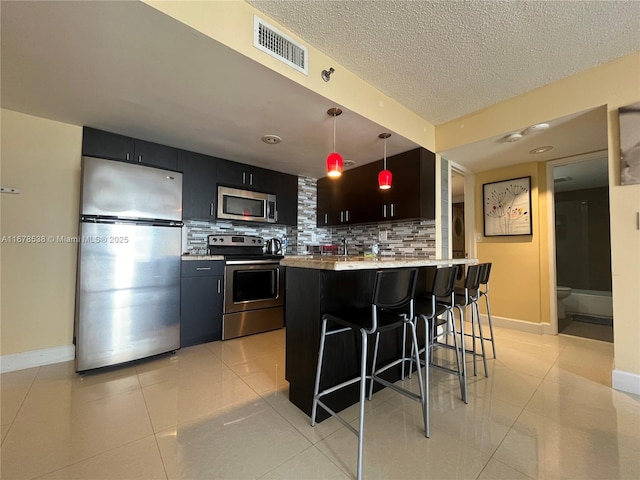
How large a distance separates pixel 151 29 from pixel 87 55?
1.78ft

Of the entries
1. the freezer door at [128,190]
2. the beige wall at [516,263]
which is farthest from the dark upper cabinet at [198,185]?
the beige wall at [516,263]

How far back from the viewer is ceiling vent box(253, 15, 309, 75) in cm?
Answer: 160

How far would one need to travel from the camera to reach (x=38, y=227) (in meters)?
2.39

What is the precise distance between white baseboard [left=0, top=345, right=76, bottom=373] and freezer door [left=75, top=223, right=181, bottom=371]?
379 millimetres

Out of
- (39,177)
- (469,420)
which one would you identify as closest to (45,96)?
(39,177)

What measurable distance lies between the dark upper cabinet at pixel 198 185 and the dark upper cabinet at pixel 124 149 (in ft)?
0.46

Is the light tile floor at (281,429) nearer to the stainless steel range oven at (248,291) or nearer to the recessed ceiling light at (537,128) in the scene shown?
the stainless steel range oven at (248,291)

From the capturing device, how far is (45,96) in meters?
2.05

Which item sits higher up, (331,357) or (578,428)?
(331,357)

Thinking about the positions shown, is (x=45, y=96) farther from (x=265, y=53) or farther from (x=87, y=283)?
(x=265, y=53)

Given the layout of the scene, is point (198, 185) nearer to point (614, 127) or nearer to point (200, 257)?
point (200, 257)

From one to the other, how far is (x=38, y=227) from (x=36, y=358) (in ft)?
3.76

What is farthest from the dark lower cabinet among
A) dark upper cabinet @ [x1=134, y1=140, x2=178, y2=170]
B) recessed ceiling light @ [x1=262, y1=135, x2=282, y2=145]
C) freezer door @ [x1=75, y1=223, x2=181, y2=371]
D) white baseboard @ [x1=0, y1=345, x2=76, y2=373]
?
recessed ceiling light @ [x1=262, y1=135, x2=282, y2=145]

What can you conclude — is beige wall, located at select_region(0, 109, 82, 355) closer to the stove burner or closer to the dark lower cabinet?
the dark lower cabinet
